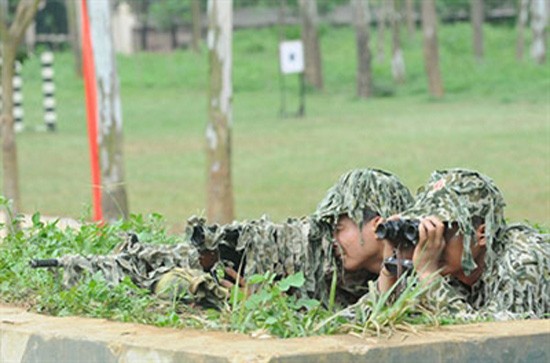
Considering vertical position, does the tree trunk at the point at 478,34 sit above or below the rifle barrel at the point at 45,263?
below

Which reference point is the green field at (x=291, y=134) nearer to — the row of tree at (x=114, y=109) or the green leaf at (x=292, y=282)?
the row of tree at (x=114, y=109)

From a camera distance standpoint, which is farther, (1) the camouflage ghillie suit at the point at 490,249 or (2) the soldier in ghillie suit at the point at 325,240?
(2) the soldier in ghillie suit at the point at 325,240

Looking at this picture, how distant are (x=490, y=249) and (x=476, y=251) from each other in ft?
0.15

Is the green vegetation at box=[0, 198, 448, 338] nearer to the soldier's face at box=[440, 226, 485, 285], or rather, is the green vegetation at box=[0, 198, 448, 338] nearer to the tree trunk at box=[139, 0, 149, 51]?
the soldier's face at box=[440, 226, 485, 285]

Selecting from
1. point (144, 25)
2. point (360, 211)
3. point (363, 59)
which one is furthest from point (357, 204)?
point (144, 25)

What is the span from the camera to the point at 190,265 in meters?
5.79

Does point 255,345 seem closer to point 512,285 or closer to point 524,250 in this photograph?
point 512,285

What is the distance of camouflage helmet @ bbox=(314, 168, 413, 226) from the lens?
5.56m

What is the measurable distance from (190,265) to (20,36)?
9406mm

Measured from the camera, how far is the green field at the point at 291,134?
21094mm

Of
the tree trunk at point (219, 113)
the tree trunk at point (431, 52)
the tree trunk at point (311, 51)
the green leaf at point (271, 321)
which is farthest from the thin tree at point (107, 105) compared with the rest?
the tree trunk at point (311, 51)

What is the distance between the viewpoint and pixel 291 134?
31703 mm

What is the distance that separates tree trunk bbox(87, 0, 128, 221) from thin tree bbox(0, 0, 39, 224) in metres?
0.61

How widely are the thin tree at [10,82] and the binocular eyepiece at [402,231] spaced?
976 centimetres
